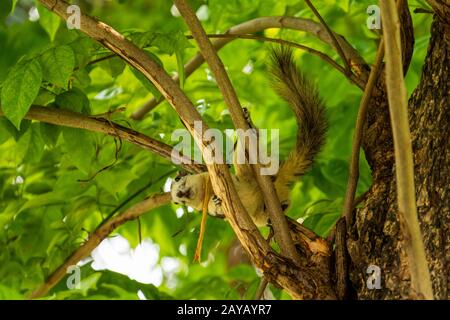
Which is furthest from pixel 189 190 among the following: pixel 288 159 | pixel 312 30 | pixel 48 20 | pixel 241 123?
pixel 48 20

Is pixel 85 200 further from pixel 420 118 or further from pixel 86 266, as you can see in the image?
pixel 420 118

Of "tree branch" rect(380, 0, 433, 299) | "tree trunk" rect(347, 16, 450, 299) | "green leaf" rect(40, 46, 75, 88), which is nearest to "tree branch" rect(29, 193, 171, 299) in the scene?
"green leaf" rect(40, 46, 75, 88)

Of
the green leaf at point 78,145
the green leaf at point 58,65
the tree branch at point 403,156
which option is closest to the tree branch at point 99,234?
the green leaf at point 78,145

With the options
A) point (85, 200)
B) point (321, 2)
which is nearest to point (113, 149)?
point (85, 200)

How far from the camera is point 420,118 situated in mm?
1839

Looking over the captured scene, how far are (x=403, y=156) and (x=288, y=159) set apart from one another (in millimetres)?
875

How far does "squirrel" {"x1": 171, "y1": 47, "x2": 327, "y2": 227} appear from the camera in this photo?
2020 mm

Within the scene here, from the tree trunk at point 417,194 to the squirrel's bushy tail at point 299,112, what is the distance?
0.21 metres

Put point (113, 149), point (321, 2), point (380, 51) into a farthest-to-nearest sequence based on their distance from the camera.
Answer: point (321, 2), point (113, 149), point (380, 51)

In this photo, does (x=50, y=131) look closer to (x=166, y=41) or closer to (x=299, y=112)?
(x=166, y=41)

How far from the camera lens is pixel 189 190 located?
2.08 meters
